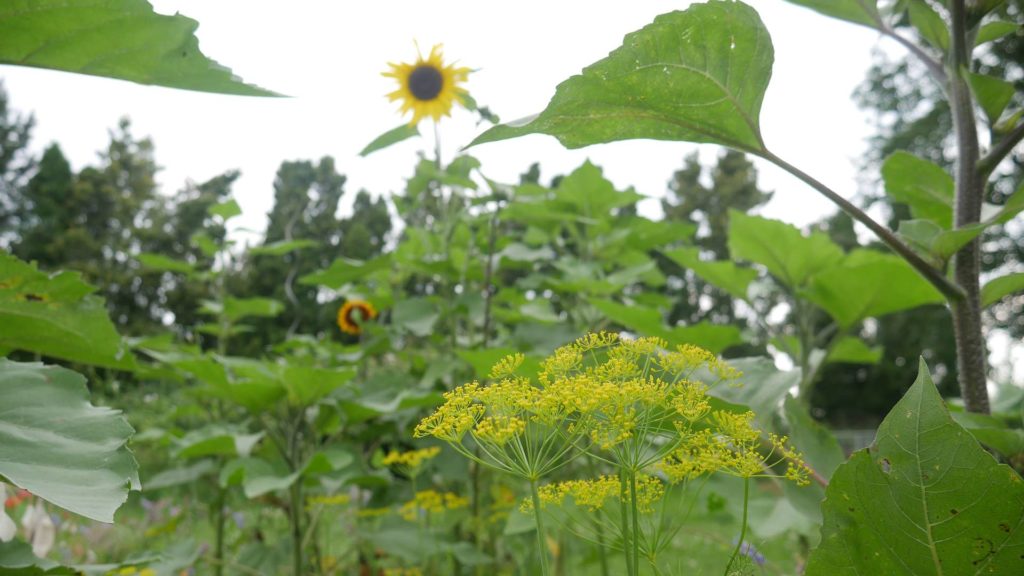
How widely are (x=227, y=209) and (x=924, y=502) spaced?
8.16 ft

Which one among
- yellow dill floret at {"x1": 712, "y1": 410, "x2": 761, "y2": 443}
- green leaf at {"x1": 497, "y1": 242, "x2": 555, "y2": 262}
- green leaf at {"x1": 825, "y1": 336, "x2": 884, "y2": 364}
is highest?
green leaf at {"x1": 497, "y1": 242, "x2": 555, "y2": 262}

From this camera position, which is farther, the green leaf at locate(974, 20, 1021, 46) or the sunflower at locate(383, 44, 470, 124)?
the sunflower at locate(383, 44, 470, 124)

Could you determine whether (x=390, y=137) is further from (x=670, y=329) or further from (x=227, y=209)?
(x=227, y=209)

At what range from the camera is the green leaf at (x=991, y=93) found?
798mm

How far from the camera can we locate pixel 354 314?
2.56 metres

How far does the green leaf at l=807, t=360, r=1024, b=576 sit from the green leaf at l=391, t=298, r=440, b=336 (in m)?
1.57

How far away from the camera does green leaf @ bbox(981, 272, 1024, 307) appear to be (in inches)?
31.1

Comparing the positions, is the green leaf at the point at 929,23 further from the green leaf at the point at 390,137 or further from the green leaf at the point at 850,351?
the green leaf at the point at 390,137

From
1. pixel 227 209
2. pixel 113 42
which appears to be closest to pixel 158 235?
pixel 227 209

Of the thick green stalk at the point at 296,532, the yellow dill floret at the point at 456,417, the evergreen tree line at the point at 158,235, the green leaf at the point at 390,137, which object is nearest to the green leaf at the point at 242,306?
the thick green stalk at the point at 296,532

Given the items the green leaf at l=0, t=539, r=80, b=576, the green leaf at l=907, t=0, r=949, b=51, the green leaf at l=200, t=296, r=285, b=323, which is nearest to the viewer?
the green leaf at l=0, t=539, r=80, b=576

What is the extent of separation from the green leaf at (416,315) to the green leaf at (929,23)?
4.71 ft

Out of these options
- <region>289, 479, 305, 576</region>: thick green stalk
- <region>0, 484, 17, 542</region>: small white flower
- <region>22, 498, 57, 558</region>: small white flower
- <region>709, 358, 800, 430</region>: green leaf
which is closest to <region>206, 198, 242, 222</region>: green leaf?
<region>289, 479, 305, 576</region>: thick green stalk

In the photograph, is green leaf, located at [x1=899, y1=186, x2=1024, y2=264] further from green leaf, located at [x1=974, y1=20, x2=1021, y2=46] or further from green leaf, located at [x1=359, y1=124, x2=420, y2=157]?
green leaf, located at [x1=359, y1=124, x2=420, y2=157]
